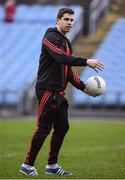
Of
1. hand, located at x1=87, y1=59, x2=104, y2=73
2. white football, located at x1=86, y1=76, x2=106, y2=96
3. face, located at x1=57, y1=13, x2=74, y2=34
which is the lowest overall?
white football, located at x1=86, y1=76, x2=106, y2=96

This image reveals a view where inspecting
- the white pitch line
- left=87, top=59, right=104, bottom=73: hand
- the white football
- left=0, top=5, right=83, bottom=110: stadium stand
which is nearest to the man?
left=87, top=59, right=104, bottom=73: hand

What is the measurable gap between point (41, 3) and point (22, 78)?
6.37 metres

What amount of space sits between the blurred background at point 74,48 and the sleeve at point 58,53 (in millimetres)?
15619

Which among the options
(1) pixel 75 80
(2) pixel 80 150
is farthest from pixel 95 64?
(2) pixel 80 150

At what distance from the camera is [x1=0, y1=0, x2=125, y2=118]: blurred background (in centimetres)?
2617

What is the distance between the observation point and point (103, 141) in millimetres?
16234

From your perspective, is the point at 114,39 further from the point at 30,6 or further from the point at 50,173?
the point at 50,173

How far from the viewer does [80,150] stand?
1410 centimetres

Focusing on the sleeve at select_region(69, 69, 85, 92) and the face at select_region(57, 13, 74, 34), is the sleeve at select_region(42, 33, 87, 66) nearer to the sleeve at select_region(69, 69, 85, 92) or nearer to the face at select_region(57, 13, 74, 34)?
the face at select_region(57, 13, 74, 34)

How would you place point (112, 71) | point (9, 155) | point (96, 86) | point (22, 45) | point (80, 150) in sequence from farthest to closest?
1. point (22, 45)
2. point (112, 71)
3. point (80, 150)
4. point (9, 155)
5. point (96, 86)

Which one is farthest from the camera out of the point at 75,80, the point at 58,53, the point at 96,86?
the point at 75,80

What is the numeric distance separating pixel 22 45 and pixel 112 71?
4.55 meters

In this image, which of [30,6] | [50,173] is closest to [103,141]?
[50,173]

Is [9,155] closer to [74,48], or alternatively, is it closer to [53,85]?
[53,85]
